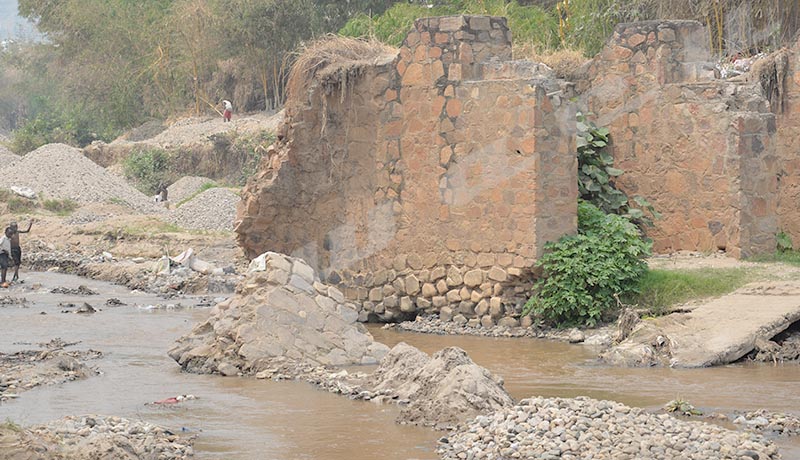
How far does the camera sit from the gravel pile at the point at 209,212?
2837 centimetres

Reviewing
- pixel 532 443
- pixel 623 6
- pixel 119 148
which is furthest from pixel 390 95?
pixel 119 148

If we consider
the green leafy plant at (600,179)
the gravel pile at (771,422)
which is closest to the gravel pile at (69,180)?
the green leafy plant at (600,179)

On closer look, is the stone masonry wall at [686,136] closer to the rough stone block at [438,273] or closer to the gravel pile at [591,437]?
the rough stone block at [438,273]

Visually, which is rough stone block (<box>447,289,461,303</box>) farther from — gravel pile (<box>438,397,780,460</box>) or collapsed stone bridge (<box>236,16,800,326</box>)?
gravel pile (<box>438,397,780,460</box>)

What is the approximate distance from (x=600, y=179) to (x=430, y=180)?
87.6 inches

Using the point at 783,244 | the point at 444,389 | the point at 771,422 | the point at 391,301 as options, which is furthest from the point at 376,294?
the point at 771,422

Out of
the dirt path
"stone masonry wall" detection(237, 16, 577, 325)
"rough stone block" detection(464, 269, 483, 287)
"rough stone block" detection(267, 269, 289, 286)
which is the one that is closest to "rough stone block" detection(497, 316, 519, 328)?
"stone masonry wall" detection(237, 16, 577, 325)

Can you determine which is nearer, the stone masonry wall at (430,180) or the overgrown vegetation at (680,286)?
the overgrown vegetation at (680,286)

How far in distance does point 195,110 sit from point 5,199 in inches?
728

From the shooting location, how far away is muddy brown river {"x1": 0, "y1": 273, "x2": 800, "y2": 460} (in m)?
9.08

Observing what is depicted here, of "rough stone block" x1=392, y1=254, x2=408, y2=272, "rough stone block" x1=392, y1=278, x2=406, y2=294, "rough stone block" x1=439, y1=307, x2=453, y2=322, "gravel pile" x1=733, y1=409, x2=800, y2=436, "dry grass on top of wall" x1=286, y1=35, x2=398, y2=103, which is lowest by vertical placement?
"gravel pile" x1=733, y1=409, x2=800, y2=436

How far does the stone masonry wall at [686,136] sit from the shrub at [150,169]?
81.1 feet

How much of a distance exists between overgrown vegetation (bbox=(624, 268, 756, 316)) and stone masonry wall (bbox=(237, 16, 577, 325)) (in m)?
1.08

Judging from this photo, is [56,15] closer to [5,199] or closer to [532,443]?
[5,199]
